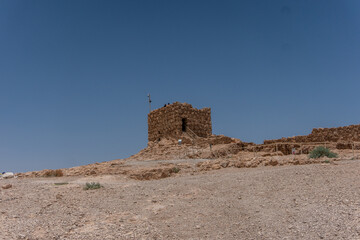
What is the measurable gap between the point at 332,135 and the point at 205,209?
14046mm

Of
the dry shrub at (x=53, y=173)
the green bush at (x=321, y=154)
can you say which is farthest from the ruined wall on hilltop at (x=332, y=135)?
the dry shrub at (x=53, y=173)

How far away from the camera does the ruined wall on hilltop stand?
16.8 meters

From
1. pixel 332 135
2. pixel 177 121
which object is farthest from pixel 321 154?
pixel 177 121

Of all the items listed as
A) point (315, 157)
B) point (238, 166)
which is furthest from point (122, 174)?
point (315, 157)

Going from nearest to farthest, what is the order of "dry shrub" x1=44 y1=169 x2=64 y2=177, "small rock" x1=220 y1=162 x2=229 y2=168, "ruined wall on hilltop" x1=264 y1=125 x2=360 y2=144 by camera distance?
1. "small rock" x1=220 y1=162 x2=229 y2=168
2. "dry shrub" x1=44 y1=169 x2=64 y2=177
3. "ruined wall on hilltop" x1=264 y1=125 x2=360 y2=144

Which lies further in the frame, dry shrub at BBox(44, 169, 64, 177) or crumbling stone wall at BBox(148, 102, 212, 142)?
crumbling stone wall at BBox(148, 102, 212, 142)

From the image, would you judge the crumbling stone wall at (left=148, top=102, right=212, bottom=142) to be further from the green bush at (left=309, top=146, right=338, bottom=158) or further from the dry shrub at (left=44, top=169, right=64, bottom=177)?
the green bush at (left=309, top=146, right=338, bottom=158)

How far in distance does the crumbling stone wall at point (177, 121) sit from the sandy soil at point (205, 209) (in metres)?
15.8

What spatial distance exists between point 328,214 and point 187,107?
67.7ft

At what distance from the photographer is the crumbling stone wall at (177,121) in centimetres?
2494

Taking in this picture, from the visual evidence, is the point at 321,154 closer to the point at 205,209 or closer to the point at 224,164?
the point at 224,164

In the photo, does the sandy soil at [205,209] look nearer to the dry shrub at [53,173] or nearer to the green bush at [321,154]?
the green bush at [321,154]

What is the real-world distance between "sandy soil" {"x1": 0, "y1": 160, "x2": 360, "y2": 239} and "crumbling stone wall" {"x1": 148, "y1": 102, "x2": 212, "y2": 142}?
15811mm

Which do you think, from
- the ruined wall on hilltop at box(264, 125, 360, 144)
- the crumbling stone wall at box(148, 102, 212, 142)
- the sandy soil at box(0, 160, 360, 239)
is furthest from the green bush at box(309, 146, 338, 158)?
the crumbling stone wall at box(148, 102, 212, 142)
